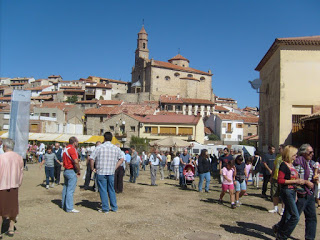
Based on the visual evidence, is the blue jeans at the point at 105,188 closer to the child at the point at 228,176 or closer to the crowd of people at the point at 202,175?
the crowd of people at the point at 202,175

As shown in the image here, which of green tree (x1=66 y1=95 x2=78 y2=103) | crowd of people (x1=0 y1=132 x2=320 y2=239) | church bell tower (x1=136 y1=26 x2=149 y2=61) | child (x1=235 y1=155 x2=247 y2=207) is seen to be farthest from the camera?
church bell tower (x1=136 y1=26 x2=149 y2=61)

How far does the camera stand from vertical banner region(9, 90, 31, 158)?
1201 cm

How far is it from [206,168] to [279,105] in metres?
8.84

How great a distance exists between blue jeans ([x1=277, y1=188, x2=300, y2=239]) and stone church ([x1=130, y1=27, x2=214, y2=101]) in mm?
76506

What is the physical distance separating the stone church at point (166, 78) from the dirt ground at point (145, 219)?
7266 centimetres

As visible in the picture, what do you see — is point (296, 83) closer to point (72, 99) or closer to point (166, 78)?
point (166, 78)

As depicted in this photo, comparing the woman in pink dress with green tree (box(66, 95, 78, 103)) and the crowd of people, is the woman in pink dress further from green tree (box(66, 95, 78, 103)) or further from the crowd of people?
green tree (box(66, 95, 78, 103))

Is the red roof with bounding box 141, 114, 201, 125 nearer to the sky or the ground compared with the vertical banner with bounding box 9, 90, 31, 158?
nearer to the sky

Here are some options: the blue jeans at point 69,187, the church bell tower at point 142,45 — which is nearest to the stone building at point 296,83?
the blue jeans at point 69,187

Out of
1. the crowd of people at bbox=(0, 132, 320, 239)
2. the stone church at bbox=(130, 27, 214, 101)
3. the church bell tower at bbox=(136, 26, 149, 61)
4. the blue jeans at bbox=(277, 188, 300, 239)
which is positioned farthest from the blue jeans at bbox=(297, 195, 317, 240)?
the church bell tower at bbox=(136, 26, 149, 61)

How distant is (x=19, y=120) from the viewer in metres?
12.1

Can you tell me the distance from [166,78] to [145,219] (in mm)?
80171

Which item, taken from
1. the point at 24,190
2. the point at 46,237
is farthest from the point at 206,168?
the point at 46,237

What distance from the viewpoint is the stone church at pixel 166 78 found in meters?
84.1
